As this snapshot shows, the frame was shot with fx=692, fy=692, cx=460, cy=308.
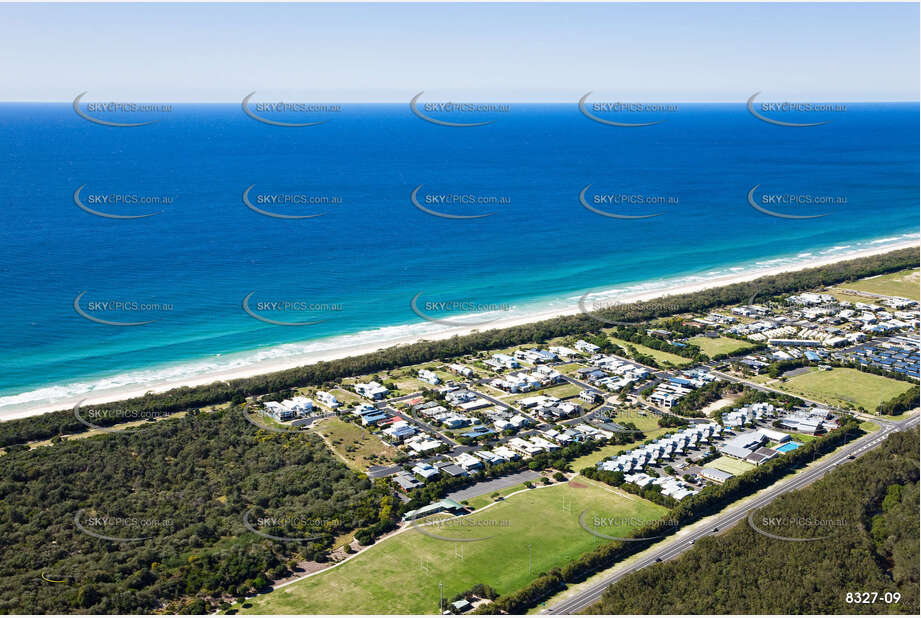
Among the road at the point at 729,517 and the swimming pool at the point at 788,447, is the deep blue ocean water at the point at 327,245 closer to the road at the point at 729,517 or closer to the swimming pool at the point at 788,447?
the swimming pool at the point at 788,447

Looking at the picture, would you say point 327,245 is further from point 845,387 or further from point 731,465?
point 731,465

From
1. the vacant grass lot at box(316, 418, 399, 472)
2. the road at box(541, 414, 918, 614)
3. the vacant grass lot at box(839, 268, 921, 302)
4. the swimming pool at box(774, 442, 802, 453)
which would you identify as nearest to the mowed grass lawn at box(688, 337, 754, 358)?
the road at box(541, 414, 918, 614)

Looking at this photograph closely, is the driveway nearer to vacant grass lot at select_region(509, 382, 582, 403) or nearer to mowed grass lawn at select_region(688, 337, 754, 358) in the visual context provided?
vacant grass lot at select_region(509, 382, 582, 403)

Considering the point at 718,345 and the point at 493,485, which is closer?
the point at 493,485

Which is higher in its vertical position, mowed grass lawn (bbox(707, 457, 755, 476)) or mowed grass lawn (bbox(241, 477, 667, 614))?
mowed grass lawn (bbox(707, 457, 755, 476))

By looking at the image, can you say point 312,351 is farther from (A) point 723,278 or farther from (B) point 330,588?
(A) point 723,278

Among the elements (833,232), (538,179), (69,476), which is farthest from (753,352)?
(538,179)

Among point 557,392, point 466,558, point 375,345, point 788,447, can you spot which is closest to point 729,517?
point 788,447
